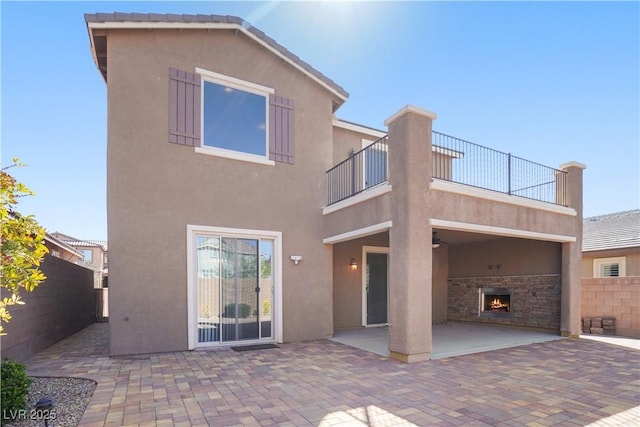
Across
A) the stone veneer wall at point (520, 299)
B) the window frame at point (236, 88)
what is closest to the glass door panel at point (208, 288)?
the window frame at point (236, 88)

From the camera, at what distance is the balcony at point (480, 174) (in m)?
7.67

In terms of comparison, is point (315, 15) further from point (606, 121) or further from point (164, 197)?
point (606, 121)

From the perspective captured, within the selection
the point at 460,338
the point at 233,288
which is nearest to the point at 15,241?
the point at 233,288

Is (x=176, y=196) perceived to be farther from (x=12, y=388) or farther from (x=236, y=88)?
(x=12, y=388)

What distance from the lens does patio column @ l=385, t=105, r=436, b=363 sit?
20.8 feet

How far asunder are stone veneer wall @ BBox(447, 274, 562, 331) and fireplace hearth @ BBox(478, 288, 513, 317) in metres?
0.11

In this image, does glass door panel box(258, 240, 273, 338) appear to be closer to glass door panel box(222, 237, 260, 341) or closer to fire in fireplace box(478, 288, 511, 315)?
glass door panel box(222, 237, 260, 341)

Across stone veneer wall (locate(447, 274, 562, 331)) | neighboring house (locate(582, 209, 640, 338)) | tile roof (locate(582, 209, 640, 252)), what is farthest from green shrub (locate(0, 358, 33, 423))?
tile roof (locate(582, 209, 640, 252))

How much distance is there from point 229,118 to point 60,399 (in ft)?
19.9

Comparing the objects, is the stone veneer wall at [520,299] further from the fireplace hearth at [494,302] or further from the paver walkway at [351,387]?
the paver walkway at [351,387]

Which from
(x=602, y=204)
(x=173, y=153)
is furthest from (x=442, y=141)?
(x=602, y=204)

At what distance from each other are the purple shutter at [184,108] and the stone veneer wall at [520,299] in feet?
31.6

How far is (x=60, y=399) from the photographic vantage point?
436 centimetres

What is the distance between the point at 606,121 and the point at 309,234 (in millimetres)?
10282
